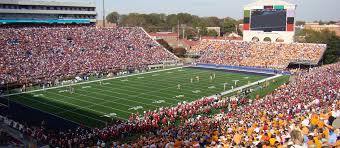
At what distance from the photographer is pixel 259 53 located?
45.3 metres

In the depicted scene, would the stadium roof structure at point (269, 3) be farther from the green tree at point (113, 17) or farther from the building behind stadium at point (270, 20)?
the green tree at point (113, 17)

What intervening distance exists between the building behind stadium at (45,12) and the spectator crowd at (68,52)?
13.5 ft

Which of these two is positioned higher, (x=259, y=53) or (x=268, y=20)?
(x=268, y=20)

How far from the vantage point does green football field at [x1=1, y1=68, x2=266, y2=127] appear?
22.8 metres

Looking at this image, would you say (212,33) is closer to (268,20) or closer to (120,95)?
(268,20)

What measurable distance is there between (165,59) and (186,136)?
32.5 metres

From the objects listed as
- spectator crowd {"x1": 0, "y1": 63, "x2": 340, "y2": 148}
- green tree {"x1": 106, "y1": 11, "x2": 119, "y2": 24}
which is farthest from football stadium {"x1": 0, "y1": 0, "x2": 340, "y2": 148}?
green tree {"x1": 106, "y1": 11, "x2": 119, "y2": 24}

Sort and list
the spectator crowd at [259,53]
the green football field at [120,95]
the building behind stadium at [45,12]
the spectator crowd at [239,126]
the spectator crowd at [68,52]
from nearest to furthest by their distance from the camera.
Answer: the spectator crowd at [239,126] → the green football field at [120,95] → the spectator crowd at [68,52] → the spectator crowd at [259,53] → the building behind stadium at [45,12]

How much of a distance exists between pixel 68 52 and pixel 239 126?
2915cm

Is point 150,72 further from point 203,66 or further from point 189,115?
point 189,115

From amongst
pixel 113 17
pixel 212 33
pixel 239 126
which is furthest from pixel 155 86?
pixel 113 17

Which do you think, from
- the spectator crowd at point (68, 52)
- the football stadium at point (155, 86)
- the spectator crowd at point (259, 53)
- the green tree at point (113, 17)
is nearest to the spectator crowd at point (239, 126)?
the football stadium at point (155, 86)

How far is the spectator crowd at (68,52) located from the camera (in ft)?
112

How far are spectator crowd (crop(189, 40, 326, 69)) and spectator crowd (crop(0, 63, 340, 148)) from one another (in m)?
14.9
